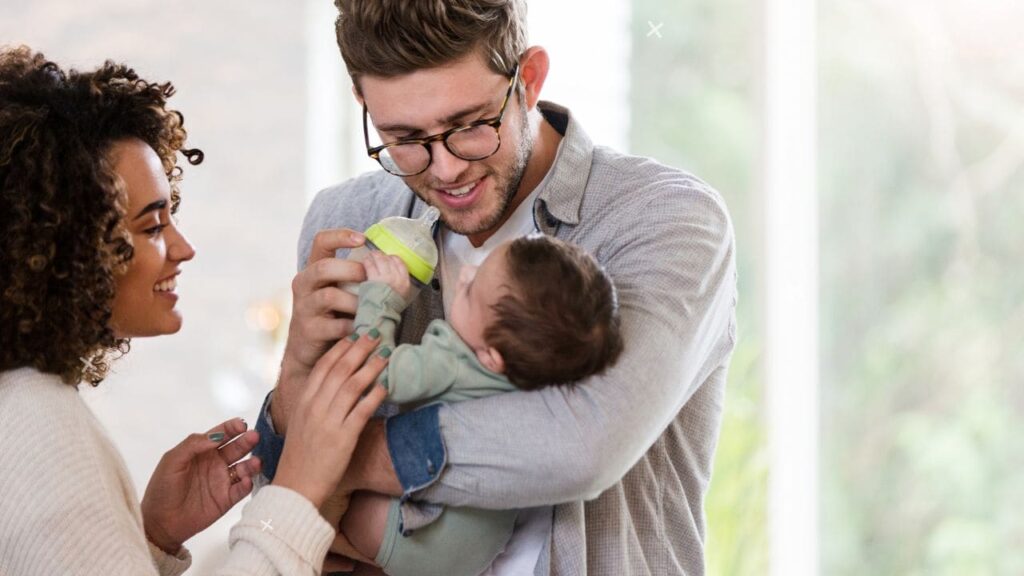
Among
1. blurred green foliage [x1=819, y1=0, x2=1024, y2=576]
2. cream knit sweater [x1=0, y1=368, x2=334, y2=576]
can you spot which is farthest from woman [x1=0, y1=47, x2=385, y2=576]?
blurred green foliage [x1=819, y1=0, x2=1024, y2=576]

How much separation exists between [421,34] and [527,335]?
1.59ft

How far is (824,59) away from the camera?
10.5 ft

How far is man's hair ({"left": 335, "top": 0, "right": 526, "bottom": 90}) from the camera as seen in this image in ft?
5.43

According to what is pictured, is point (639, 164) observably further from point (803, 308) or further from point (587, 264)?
point (803, 308)

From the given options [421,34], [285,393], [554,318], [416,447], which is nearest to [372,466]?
[416,447]

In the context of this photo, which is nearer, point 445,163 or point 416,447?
point 416,447

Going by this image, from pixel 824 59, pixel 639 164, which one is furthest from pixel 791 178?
pixel 639 164

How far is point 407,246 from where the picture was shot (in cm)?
160

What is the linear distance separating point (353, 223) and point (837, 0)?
176 centimetres

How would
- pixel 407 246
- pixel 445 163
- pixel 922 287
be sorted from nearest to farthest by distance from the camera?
1. pixel 407 246
2. pixel 445 163
3. pixel 922 287

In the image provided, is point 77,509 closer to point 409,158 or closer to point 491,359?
point 491,359

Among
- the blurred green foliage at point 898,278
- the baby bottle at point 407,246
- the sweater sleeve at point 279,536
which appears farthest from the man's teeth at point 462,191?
the blurred green foliage at point 898,278

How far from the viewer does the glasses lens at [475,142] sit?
170 centimetres

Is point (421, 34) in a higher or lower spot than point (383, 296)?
higher
